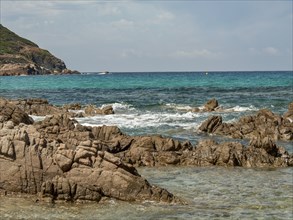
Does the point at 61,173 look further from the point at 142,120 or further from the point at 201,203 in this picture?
the point at 142,120

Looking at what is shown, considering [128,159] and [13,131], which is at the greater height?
[13,131]

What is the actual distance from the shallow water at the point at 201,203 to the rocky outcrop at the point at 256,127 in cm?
1022

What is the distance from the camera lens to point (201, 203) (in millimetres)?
15273

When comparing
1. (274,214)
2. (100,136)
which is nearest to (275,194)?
(274,214)

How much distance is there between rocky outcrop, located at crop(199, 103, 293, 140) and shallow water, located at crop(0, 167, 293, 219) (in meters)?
10.2

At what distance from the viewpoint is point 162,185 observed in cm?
1773

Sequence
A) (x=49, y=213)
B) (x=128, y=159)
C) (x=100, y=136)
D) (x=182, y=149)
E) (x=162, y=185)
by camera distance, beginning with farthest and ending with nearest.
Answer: (x=100, y=136) → (x=182, y=149) → (x=128, y=159) → (x=162, y=185) → (x=49, y=213)

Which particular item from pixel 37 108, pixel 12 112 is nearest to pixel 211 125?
pixel 12 112

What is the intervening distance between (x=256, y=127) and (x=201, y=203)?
17.5 metres

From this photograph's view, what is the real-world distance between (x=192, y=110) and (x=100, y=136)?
81.3 ft

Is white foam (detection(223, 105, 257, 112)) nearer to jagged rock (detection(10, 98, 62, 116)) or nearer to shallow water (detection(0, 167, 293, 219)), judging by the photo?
jagged rock (detection(10, 98, 62, 116))

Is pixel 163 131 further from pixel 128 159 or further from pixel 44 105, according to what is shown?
pixel 44 105

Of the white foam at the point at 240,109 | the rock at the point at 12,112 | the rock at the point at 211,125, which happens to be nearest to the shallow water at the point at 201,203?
the rock at the point at 12,112

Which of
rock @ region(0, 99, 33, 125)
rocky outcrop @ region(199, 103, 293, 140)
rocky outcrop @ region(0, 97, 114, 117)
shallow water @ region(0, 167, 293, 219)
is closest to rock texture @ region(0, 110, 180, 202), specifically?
shallow water @ region(0, 167, 293, 219)
